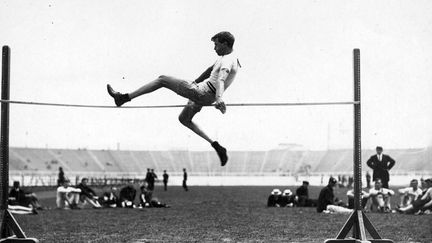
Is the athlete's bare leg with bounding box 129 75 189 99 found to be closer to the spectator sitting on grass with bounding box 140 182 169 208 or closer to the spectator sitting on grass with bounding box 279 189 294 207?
the spectator sitting on grass with bounding box 140 182 169 208

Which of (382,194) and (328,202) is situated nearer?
(382,194)

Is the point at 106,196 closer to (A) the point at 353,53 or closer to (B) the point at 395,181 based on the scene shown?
(A) the point at 353,53

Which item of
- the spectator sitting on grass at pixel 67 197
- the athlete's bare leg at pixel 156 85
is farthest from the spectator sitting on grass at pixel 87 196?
the athlete's bare leg at pixel 156 85

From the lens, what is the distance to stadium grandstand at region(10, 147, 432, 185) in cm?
7119

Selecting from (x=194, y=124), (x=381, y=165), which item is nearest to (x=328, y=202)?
(x=381, y=165)

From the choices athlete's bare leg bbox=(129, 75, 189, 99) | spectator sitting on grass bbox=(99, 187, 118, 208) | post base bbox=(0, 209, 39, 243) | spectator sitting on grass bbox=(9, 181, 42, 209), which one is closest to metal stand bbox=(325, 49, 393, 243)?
athlete's bare leg bbox=(129, 75, 189, 99)

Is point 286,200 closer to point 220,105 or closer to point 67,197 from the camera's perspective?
point 67,197

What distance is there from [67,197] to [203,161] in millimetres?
59416

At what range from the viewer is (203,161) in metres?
77.7

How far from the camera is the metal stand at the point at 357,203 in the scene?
299 inches

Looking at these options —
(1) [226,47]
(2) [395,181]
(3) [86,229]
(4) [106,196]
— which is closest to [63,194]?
(4) [106,196]

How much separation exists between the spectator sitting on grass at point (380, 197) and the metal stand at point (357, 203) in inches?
338

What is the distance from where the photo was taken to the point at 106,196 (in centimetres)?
1961

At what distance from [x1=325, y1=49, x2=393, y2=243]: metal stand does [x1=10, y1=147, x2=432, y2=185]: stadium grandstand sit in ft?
198
